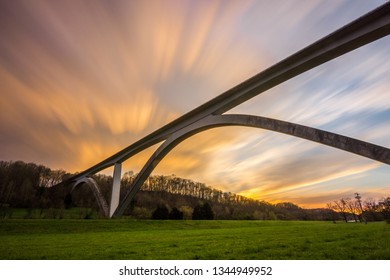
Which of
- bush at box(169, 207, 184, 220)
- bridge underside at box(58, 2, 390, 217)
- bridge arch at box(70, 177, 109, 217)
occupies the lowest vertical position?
bush at box(169, 207, 184, 220)

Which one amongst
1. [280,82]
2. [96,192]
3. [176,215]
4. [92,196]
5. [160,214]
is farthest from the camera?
[92,196]

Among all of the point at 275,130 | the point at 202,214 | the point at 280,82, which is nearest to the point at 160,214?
the point at 202,214

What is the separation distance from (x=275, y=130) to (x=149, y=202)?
3860cm

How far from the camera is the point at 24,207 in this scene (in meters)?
41.0

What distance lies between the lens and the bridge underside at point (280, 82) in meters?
8.53

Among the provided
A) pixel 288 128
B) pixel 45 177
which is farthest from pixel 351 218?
pixel 45 177

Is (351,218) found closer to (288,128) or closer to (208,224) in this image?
Answer: (208,224)

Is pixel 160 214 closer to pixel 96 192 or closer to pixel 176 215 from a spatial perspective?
pixel 176 215

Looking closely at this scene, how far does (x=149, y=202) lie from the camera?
152 ft

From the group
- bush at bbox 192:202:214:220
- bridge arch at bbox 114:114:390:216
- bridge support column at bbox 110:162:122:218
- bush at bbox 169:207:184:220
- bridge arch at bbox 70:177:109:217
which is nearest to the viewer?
bridge arch at bbox 114:114:390:216

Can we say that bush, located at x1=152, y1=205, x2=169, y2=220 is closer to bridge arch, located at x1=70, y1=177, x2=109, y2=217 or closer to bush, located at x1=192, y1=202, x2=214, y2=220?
bush, located at x1=192, y1=202, x2=214, y2=220

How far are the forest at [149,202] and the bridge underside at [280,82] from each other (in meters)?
12.2

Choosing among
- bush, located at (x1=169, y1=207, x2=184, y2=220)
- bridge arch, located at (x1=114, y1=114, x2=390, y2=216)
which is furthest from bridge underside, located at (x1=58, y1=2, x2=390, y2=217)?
bush, located at (x1=169, y1=207, x2=184, y2=220)

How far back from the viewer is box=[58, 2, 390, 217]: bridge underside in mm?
8531
